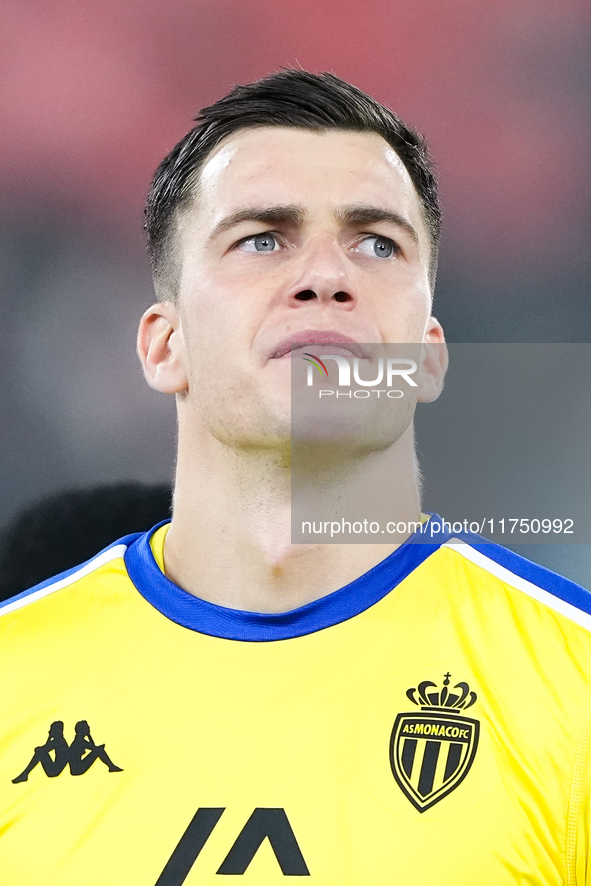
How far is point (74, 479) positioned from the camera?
2881mm

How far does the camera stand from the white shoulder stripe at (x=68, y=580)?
2.23 metres

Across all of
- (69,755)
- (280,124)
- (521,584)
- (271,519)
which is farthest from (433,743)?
(280,124)

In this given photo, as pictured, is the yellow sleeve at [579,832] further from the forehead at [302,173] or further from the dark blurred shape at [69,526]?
the dark blurred shape at [69,526]

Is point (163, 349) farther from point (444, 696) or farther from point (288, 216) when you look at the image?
point (444, 696)

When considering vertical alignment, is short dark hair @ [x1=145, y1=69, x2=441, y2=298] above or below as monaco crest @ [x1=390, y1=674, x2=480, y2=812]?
above

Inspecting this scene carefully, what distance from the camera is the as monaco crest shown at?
1681 millimetres

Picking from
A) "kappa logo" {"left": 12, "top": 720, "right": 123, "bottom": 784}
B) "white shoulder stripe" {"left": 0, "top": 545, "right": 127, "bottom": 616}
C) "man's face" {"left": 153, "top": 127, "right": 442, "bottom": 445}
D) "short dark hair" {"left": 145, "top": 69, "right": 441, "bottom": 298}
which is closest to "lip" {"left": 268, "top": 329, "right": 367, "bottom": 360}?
"man's face" {"left": 153, "top": 127, "right": 442, "bottom": 445}

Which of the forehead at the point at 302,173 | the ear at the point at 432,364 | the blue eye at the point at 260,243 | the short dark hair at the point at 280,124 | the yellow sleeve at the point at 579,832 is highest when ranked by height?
the short dark hair at the point at 280,124

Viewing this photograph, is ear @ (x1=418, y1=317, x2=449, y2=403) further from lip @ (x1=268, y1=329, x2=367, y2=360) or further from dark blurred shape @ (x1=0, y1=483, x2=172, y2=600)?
dark blurred shape @ (x1=0, y1=483, x2=172, y2=600)

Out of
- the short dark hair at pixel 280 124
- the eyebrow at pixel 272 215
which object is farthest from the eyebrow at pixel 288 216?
the short dark hair at pixel 280 124

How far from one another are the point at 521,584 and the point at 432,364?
2.00ft

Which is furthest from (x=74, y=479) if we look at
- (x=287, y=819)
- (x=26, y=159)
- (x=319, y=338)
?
(x=287, y=819)

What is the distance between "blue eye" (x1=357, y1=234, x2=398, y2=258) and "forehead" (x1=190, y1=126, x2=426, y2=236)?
77mm

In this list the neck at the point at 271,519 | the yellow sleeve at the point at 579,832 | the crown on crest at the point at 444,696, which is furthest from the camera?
the neck at the point at 271,519
